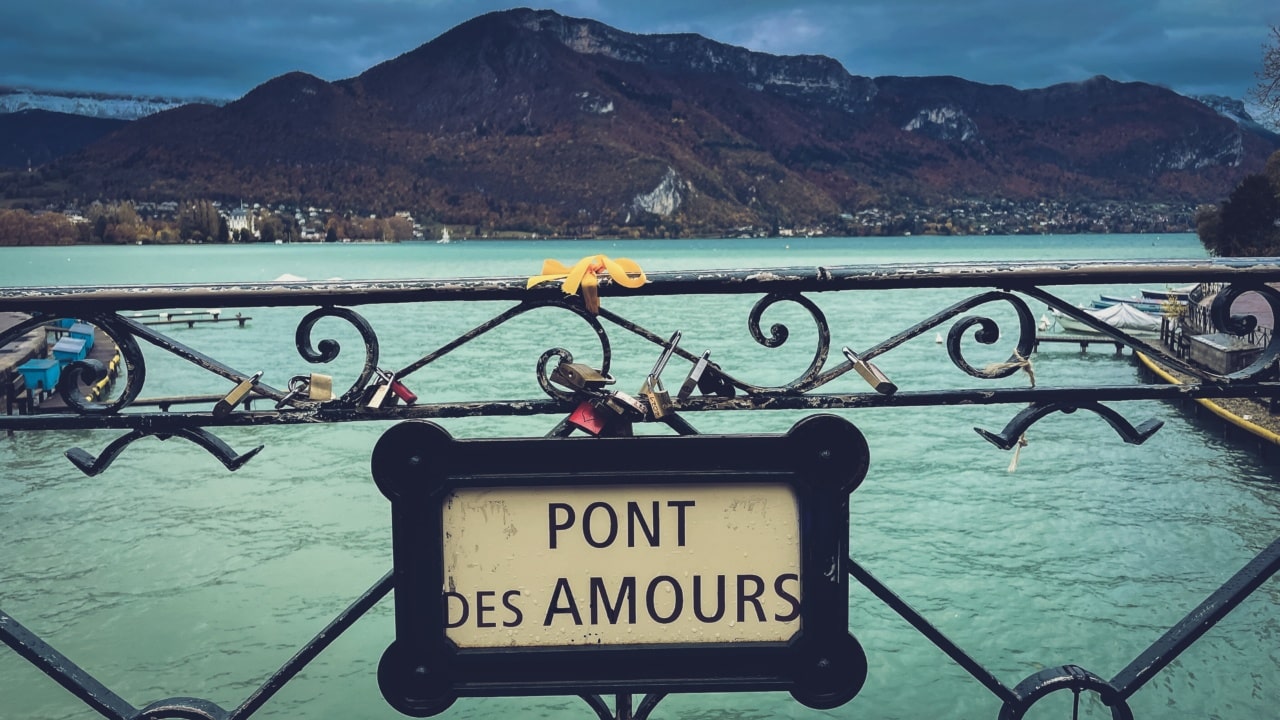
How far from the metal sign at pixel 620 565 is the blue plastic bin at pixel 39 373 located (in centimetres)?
2507

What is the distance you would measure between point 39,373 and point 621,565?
2612 cm

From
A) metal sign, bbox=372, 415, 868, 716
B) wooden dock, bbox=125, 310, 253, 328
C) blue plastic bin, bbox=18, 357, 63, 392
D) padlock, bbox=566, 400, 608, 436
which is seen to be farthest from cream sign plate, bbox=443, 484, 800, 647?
wooden dock, bbox=125, 310, 253, 328

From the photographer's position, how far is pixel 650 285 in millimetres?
1946

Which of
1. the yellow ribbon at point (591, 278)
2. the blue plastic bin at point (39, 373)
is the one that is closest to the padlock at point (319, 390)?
the yellow ribbon at point (591, 278)

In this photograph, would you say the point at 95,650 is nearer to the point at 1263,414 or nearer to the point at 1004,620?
the point at 1004,620

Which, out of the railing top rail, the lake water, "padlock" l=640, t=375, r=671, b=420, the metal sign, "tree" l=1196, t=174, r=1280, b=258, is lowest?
the lake water

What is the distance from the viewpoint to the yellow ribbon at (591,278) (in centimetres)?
190

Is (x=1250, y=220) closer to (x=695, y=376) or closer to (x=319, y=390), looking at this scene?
(x=695, y=376)

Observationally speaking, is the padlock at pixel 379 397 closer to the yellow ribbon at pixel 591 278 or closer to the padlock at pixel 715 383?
the yellow ribbon at pixel 591 278

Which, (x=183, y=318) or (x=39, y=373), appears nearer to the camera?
(x=39, y=373)

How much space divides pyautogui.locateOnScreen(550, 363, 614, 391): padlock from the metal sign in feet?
0.38

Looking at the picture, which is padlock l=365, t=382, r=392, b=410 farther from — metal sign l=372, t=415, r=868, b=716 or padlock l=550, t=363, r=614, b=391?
padlock l=550, t=363, r=614, b=391

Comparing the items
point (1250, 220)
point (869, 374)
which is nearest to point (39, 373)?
point (869, 374)

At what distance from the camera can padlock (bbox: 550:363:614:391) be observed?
74.0 inches
